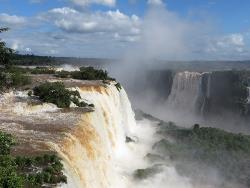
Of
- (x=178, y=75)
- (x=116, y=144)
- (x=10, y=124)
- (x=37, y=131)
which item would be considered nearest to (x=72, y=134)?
(x=37, y=131)

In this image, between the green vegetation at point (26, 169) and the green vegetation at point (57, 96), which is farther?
the green vegetation at point (57, 96)

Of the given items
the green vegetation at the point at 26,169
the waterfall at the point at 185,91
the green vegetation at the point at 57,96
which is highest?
the green vegetation at the point at 57,96

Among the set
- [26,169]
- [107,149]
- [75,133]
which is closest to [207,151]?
[107,149]

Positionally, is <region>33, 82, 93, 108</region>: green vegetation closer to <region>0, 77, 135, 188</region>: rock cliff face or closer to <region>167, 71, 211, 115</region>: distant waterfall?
<region>0, 77, 135, 188</region>: rock cliff face

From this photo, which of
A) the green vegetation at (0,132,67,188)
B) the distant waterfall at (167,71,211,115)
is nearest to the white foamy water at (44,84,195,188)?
the green vegetation at (0,132,67,188)

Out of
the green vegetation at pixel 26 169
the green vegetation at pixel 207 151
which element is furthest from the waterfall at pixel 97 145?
the green vegetation at pixel 207 151

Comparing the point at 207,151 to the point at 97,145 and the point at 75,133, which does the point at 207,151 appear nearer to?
the point at 97,145

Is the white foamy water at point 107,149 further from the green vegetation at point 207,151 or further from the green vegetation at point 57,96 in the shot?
the green vegetation at point 207,151
